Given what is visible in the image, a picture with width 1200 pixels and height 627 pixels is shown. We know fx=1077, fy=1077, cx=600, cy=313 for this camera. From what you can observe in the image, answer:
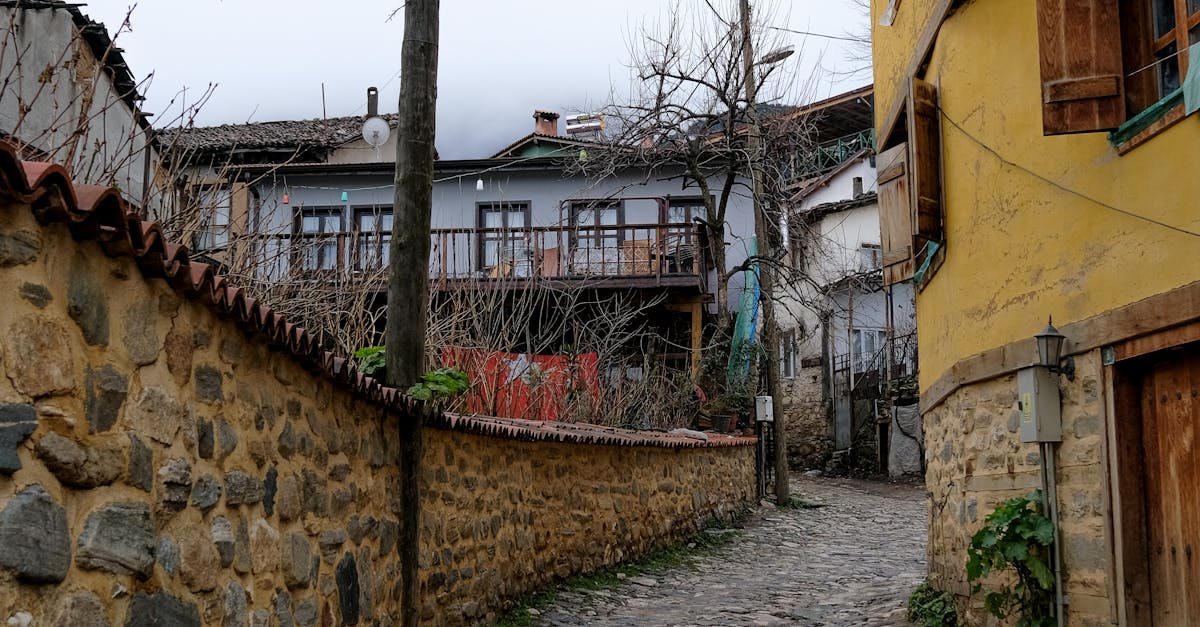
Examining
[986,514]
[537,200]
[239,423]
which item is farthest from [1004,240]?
[537,200]

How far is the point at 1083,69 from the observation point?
15.6 ft

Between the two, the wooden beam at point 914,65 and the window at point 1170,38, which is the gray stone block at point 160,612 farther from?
the wooden beam at point 914,65

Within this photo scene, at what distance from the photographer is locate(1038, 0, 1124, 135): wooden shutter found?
472cm

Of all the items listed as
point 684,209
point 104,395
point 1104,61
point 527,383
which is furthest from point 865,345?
point 104,395

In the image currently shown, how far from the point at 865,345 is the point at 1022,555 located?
2109 centimetres

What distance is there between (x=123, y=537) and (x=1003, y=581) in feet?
16.0

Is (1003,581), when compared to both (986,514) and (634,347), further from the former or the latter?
(634,347)

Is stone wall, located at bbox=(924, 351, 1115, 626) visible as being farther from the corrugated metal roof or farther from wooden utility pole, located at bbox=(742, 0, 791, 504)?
the corrugated metal roof

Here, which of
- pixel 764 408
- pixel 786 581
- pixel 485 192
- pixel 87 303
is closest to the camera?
pixel 87 303

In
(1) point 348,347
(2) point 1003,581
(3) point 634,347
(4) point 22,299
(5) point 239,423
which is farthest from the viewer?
(3) point 634,347

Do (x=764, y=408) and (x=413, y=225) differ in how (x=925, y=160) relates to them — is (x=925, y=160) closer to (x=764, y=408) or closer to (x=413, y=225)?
(x=413, y=225)

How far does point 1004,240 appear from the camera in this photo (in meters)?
6.10

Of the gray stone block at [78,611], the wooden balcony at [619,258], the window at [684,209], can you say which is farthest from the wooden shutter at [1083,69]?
the window at [684,209]

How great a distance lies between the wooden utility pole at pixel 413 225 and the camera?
5805 millimetres
